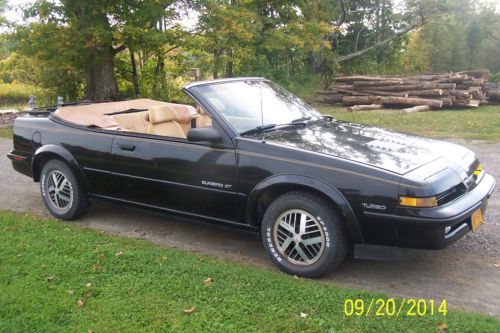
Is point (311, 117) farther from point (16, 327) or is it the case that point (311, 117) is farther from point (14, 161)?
point (14, 161)

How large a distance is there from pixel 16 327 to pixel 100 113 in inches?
120

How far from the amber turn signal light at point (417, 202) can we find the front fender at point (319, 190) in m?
0.38

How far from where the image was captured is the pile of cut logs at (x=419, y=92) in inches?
677

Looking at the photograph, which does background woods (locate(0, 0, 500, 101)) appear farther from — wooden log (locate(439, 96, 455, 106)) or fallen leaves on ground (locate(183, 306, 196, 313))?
fallen leaves on ground (locate(183, 306, 196, 313))

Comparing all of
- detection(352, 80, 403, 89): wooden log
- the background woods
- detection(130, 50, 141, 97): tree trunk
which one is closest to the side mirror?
the background woods

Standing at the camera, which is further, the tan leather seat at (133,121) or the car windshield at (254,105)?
the tan leather seat at (133,121)

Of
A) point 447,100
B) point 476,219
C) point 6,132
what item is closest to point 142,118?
point 476,219

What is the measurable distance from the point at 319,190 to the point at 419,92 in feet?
50.5

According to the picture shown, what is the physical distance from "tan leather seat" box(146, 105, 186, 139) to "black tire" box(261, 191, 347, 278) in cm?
177

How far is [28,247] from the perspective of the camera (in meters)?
4.58

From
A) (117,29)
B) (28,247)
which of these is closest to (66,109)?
(28,247)

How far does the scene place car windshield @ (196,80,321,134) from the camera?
4512 mm

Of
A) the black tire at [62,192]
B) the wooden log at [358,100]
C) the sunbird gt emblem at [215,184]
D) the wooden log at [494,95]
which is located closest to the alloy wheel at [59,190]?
the black tire at [62,192]
